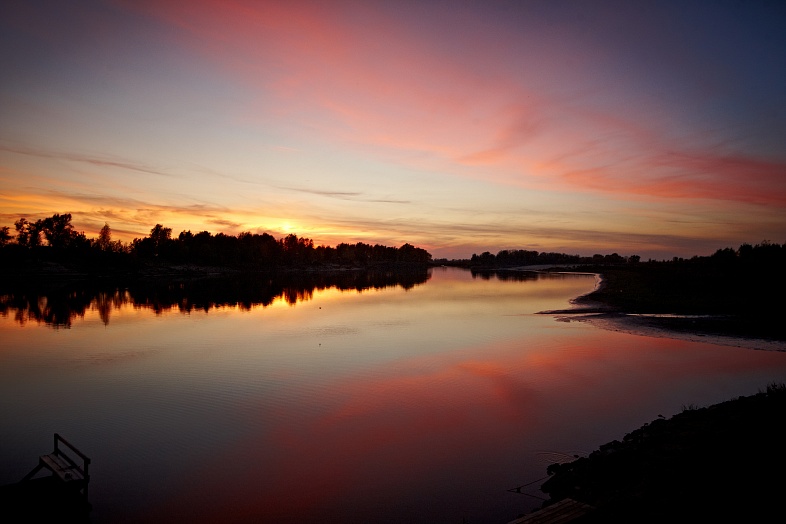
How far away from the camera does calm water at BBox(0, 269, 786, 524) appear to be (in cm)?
1208

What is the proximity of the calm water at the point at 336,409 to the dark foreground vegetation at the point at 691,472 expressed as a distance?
5.26 ft

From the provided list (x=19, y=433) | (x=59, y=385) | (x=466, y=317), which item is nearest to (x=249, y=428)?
(x=19, y=433)

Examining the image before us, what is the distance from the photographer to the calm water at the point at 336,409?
12.1 m

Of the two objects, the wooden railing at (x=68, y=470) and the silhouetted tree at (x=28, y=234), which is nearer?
the wooden railing at (x=68, y=470)

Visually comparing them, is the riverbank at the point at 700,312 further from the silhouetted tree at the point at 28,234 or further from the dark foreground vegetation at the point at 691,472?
the silhouetted tree at the point at 28,234

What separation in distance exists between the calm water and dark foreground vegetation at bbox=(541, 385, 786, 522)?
160 cm

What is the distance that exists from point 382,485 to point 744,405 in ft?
38.8

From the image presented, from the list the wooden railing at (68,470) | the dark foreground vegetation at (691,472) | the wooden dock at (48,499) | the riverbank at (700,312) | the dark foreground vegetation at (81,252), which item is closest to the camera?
the dark foreground vegetation at (691,472)

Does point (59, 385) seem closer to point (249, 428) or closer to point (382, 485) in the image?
point (249, 428)

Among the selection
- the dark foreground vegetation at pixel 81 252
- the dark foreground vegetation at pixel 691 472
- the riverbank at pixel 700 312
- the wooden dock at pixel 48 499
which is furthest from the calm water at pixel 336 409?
the dark foreground vegetation at pixel 81 252

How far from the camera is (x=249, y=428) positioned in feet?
55.3

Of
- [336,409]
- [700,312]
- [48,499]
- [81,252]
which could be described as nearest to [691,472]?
[336,409]

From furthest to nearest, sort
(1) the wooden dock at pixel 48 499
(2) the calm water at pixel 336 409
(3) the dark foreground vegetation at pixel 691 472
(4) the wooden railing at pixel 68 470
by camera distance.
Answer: (2) the calm water at pixel 336 409 → (4) the wooden railing at pixel 68 470 → (1) the wooden dock at pixel 48 499 → (3) the dark foreground vegetation at pixel 691 472

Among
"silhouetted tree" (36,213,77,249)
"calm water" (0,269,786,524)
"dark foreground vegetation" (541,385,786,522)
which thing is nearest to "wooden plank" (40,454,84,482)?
"calm water" (0,269,786,524)
